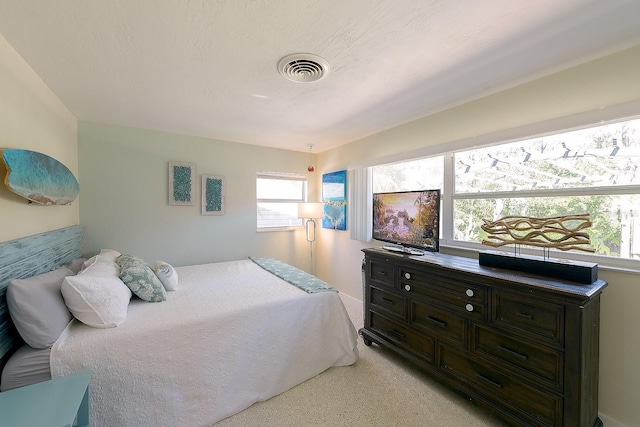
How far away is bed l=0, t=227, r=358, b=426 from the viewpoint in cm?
141

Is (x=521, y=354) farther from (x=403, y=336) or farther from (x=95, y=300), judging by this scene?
(x=95, y=300)

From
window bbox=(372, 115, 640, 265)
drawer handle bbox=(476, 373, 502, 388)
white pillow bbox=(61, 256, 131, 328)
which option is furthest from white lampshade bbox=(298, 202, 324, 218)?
drawer handle bbox=(476, 373, 502, 388)

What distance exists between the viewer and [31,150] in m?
1.81

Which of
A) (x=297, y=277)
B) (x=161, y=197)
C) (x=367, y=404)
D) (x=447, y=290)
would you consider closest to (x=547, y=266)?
(x=447, y=290)

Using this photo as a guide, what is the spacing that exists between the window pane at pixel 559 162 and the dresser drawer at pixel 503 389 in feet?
4.52

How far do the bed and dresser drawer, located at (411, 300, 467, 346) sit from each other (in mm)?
621

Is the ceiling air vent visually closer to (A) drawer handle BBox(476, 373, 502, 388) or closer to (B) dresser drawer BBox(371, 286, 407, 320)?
(B) dresser drawer BBox(371, 286, 407, 320)

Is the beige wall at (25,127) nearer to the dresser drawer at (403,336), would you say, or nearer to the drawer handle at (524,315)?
the dresser drawer at (403,336)

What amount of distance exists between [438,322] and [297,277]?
4.53 ft

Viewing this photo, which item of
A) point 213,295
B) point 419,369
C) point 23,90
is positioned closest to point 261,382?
point 213,295

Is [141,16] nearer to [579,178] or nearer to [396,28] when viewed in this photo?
[396,28]

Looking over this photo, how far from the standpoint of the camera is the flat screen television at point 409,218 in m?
2.17

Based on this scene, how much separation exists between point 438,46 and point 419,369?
2.42 meters

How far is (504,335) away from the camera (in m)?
1.60
